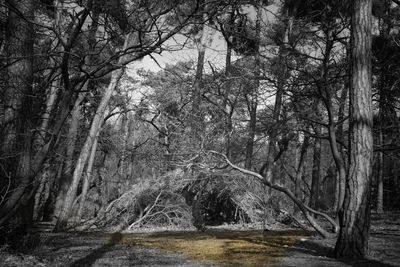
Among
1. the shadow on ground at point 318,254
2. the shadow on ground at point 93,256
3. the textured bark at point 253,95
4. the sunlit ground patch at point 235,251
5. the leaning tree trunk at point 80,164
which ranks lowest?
the shadow on ground at point 93,256

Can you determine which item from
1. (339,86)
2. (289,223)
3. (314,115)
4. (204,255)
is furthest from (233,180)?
(204,255)

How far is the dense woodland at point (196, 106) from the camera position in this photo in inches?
180

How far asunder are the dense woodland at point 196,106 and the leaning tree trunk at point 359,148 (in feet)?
0.07

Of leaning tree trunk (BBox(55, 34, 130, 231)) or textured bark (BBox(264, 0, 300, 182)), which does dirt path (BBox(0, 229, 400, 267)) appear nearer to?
leaning tree trunk (BBox(55, 34, 130, 231))

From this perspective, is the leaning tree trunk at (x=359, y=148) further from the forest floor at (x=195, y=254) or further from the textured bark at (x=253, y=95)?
the textured bark at (x=253, y=95)

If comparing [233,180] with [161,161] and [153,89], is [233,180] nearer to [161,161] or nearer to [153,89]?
[161,161]

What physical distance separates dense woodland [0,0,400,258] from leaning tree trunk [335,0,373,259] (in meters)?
0.02

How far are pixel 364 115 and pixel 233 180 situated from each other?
711 cm

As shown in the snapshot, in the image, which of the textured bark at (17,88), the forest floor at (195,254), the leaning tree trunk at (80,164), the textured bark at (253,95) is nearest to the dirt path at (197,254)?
the forest floor at (195,254)

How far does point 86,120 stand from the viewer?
20969 millimetres

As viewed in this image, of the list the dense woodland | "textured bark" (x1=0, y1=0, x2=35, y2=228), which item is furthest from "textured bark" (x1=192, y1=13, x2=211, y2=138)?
"textured bark" (x1=0, y1=0, x2=35, y2=228)

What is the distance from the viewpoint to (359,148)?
6324 millimetres

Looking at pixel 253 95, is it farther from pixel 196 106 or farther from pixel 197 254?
pixel 197 254

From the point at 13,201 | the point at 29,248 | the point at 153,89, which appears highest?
the point at 153,89
